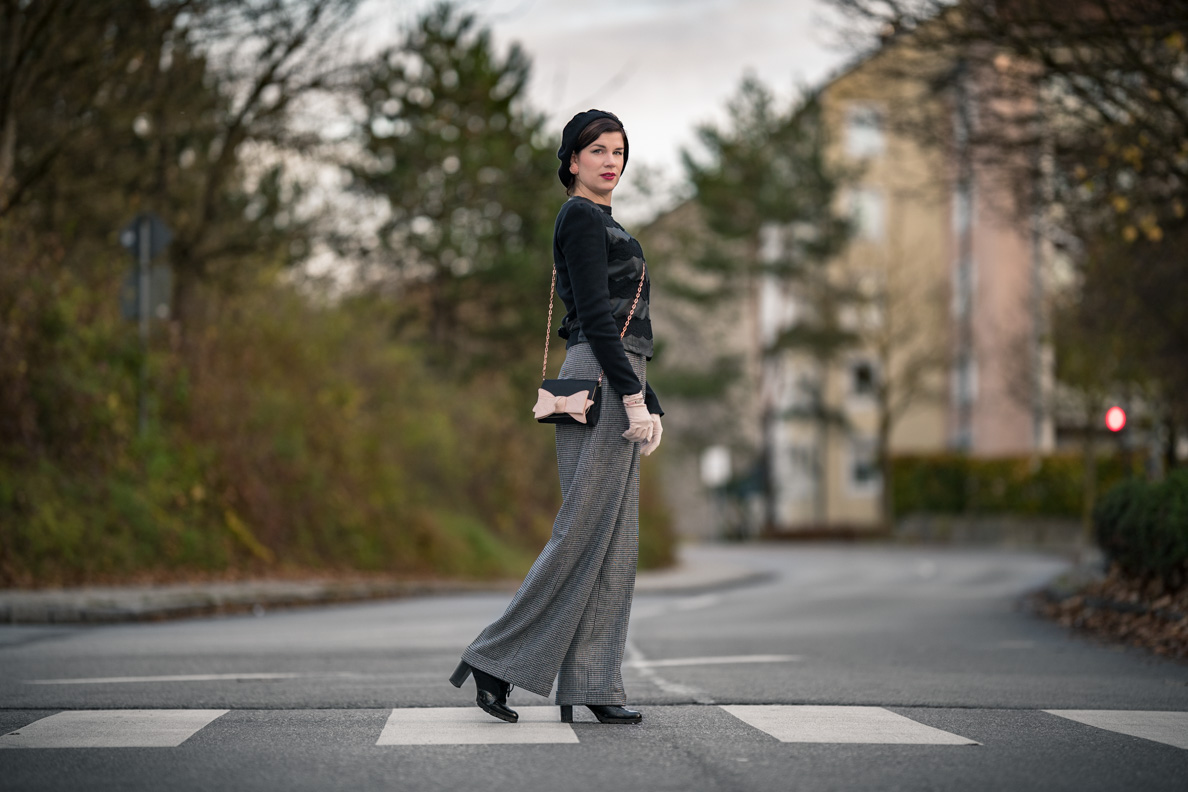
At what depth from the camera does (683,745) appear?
508 centimetres

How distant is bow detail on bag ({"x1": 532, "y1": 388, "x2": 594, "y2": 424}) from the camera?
548cm

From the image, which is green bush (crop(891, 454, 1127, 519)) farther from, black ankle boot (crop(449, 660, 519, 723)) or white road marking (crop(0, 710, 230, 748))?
white road marking (crop(0, 710, 230, 748))

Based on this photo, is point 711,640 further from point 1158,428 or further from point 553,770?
point 1158,428

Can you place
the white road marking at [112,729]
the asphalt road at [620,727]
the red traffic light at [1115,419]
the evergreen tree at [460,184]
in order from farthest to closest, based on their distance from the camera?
the evergreen tree at [460,184] → the red traffic light at [1115,419] → the white road marking at [112,729] → the asphalt road at [620,727]

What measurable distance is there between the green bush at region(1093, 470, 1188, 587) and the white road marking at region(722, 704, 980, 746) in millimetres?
5190

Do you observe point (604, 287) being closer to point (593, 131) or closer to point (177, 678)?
point (593, 131)

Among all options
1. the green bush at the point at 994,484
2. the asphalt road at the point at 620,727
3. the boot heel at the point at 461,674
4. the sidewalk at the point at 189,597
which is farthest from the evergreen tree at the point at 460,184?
the green bush at the point at 994,484

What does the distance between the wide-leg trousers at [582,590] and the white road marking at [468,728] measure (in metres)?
0.16

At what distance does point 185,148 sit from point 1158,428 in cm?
1158

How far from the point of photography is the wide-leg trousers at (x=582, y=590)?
5453mm

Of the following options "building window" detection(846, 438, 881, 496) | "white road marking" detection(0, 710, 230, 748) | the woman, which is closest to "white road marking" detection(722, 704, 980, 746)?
the woman

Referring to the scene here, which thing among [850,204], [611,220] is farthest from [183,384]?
[850,204]

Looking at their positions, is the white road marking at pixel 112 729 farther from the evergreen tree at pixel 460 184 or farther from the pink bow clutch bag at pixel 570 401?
the evergreen tree at pixel 460 184

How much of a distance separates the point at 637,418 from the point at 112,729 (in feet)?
6.87
